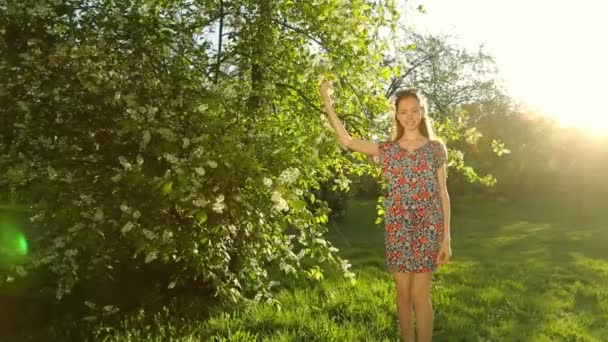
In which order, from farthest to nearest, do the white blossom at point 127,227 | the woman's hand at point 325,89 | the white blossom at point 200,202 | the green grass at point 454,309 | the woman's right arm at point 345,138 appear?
the green grass at point 454,309, the woman's hand at point 325,89, the woman's right arm at point 345,138, the white blossom at point 127,227, the white blossom at point 200,202

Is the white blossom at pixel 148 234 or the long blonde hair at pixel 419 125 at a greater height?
the long blonde hair at pixel 419 125

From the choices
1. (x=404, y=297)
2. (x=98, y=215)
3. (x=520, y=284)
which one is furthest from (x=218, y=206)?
(x=520, y=284)

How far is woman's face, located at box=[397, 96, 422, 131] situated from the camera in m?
4.85

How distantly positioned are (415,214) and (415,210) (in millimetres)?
33

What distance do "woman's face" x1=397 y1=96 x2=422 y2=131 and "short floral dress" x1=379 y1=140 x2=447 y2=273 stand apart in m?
0.20

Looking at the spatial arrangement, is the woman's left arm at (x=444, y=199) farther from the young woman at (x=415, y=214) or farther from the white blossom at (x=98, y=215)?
the white blossom at (x=98, y=215)

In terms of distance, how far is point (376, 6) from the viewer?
6336mm

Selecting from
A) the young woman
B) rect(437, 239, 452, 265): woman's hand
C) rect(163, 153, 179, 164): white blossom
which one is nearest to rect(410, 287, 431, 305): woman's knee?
the young woman

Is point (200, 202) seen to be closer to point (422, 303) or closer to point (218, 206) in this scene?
point (218, 206)

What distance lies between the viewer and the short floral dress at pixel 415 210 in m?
4.69

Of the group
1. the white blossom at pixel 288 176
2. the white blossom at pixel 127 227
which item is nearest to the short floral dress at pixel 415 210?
the white blossom at pixel 288 176

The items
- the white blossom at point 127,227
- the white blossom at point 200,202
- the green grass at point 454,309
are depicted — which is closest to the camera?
the white blossom at point 200,202

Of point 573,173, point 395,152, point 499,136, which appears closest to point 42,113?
point 395,152

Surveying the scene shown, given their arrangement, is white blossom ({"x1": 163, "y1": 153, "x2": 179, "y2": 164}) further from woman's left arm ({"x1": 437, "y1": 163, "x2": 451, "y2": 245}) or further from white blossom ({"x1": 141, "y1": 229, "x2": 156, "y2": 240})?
woman's left arm ({"x1": 437, "y1": 163, "x2": 451, "y2": 245})
